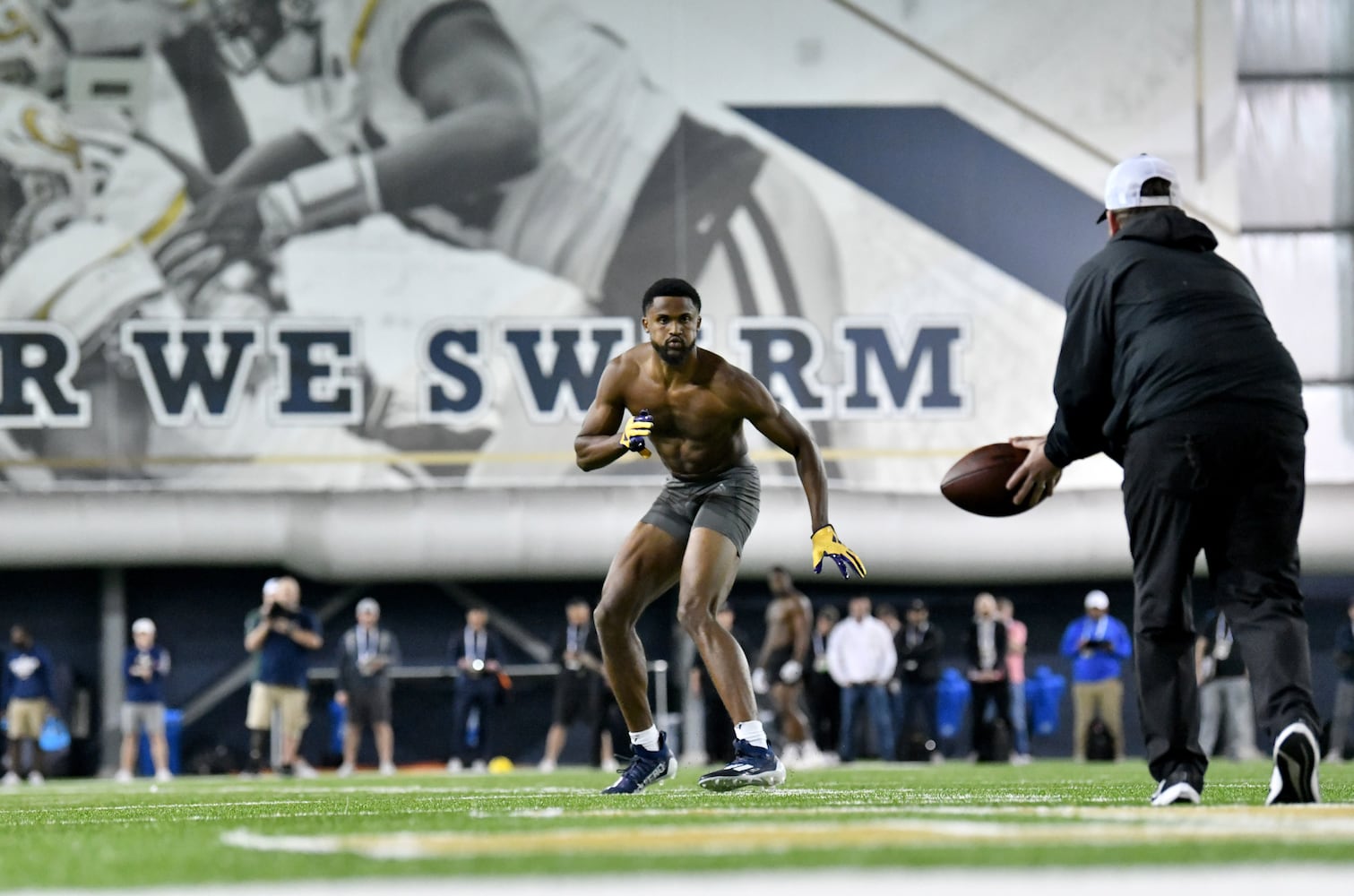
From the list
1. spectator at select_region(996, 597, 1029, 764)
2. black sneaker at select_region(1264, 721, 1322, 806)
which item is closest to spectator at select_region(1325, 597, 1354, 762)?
spectator at select_region(996, 597, 1029, 764)

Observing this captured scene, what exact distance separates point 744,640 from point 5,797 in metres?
8.90

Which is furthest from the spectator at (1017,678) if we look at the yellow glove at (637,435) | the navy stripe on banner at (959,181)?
the yellow glove at (637,435)

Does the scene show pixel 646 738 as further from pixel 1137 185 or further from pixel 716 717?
pixel 716 717

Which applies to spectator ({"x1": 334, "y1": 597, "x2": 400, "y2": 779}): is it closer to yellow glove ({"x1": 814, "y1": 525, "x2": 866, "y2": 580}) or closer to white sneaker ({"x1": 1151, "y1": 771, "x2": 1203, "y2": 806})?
yellow glove ({"x1": 814, "y1": 525, "x2": 866, "y2": 580})

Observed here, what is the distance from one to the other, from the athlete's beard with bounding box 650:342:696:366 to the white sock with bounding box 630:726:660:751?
1287 mm

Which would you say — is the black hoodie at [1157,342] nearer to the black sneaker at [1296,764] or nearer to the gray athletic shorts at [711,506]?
the black sneaker at [1296,764]

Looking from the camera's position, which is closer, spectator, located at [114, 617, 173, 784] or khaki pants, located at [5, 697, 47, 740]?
spectator, located at [114, 617, 173, 784]

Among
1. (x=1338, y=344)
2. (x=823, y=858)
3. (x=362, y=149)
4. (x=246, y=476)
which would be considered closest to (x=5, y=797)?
(x=823, y=858)

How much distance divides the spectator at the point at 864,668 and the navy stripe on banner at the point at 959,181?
17.3 ft

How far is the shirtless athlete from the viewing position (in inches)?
265

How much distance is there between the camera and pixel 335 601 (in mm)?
21328

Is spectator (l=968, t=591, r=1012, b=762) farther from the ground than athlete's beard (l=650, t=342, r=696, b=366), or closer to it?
closer to it

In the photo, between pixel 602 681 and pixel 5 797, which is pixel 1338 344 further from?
pixel 5 797

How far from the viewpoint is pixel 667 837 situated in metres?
3.92
